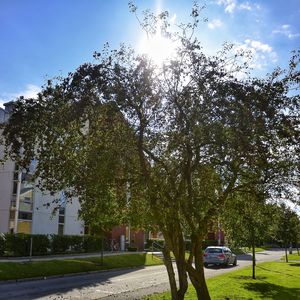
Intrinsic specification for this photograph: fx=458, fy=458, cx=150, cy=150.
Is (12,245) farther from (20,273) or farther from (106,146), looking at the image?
(106,146)

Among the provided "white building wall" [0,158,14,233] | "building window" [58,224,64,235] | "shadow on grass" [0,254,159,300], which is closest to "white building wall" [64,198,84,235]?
"building window" [58,224,64,235]

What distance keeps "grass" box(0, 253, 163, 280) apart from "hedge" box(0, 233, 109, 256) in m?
→ 1.84

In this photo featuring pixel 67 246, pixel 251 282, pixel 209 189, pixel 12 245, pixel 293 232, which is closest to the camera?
pixel 209 189

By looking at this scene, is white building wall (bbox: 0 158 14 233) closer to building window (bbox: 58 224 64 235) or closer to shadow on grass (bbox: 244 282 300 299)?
building window (bbox: 58 224 64 235)

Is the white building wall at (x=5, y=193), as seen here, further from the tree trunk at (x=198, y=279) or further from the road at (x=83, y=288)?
the tree trunk at (x=198, y=279)

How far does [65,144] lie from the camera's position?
966cm

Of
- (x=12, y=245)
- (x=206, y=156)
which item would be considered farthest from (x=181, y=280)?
(x=12, y=245)

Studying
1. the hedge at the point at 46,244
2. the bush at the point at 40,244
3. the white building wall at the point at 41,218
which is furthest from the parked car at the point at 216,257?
the white building wall at the point at 41,218

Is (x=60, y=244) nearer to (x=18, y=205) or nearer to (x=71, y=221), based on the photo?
(x=18, y=205)

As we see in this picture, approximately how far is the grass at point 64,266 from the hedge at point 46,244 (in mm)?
1837

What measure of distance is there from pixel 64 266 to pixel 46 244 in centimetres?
793

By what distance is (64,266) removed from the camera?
24.3 metres

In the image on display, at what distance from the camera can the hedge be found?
28.1 meters

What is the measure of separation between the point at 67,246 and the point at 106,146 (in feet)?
88.3
